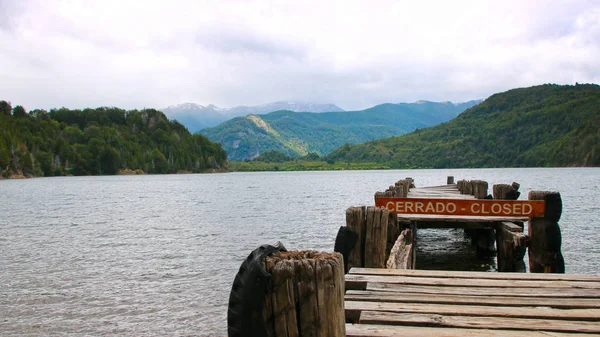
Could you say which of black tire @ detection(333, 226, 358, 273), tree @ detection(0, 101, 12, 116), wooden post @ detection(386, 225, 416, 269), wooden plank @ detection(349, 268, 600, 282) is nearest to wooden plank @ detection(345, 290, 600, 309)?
wooden plank @ detection(349, 268, 600, 282)

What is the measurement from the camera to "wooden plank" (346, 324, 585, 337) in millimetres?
4523

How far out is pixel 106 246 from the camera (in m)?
26.0

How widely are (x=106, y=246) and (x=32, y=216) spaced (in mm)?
20037

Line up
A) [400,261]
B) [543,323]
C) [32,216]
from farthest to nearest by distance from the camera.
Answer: [32,216], [400,261], [543,323]

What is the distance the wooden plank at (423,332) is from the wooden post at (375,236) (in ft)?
9.59

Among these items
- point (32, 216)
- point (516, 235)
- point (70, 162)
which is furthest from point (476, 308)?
point (70, 162)

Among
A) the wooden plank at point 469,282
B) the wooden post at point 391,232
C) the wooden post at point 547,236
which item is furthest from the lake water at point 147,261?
the wooden post at point 547,236

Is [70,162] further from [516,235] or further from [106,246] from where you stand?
[516,235]

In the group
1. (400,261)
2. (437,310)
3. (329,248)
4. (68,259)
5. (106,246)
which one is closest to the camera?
(437,310)

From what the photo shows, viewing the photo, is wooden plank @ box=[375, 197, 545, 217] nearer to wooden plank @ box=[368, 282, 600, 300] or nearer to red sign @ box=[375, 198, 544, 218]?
red sign @ box=[375, 198, 544, 218]

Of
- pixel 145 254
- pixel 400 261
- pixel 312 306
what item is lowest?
pixel 145 254

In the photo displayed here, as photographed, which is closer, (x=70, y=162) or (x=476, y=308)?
(x=476, y=308)

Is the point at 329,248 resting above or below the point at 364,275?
below

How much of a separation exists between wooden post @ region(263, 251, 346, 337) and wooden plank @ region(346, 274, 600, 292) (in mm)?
3313
